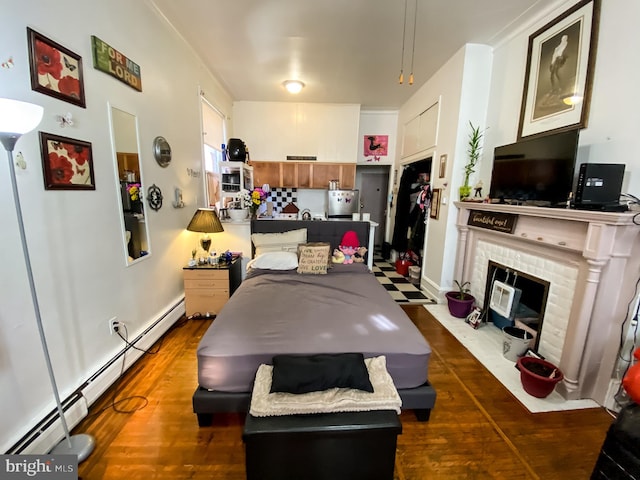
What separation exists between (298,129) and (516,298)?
400 cm

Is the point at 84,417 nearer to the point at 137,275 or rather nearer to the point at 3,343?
the point at 3,343

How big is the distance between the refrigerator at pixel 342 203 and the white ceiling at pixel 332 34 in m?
1.67

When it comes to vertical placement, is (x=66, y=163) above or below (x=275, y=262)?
above

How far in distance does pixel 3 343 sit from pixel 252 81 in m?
3.73

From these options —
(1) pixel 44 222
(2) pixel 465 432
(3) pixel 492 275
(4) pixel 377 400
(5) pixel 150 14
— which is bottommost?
(2) pixel 465 432

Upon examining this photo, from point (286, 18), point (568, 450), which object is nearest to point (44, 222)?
point (286, 18)

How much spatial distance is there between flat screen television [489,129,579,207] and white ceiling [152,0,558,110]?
117cm

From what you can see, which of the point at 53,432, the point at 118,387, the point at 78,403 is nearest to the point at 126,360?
the point at 118,387

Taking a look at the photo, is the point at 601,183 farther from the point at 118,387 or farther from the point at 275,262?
the point at 118,387

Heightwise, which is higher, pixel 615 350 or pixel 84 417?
pixel 615 350

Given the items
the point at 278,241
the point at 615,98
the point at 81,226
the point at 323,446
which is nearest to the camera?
the point at 323,446

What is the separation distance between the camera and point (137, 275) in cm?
208

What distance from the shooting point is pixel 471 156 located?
2.90m

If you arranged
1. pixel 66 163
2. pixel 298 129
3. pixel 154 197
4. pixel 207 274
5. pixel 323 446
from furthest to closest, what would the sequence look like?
1. pixel 298 129
2. pixel 207 274
3. pixel 154 197
4. pixel 66 163
5. pixel 323 446
